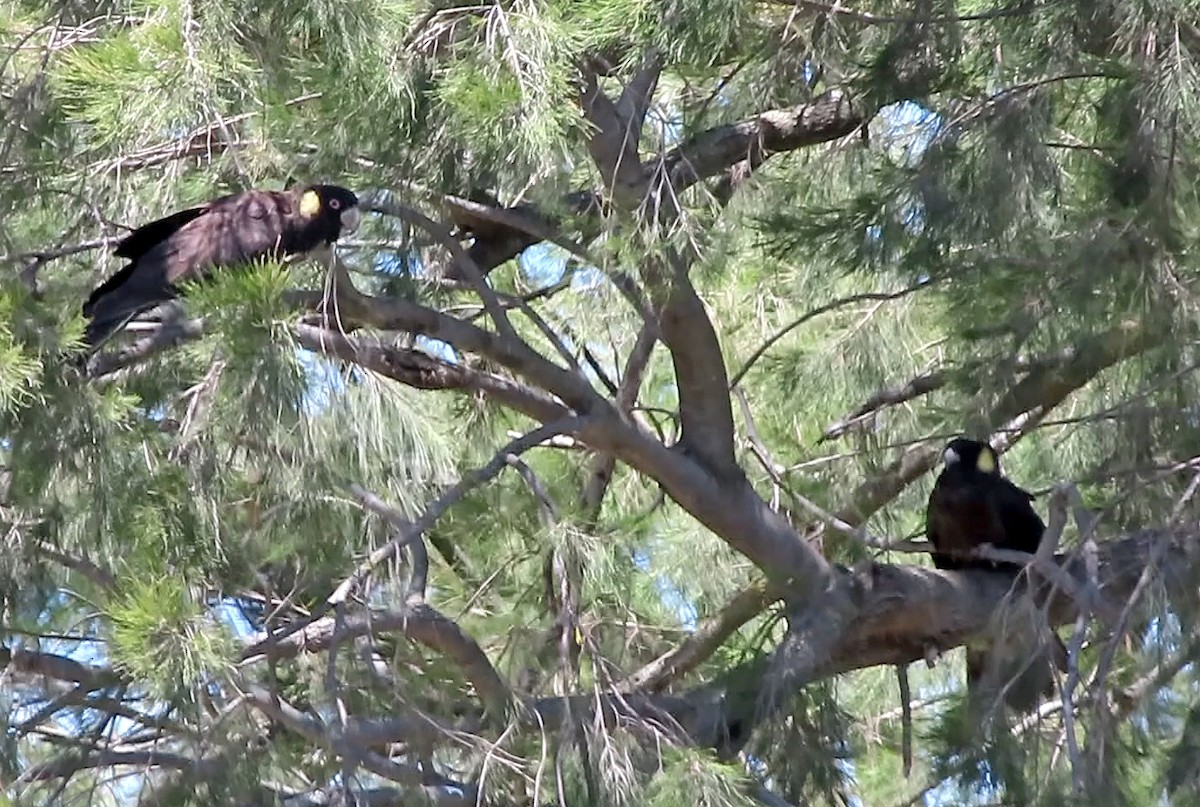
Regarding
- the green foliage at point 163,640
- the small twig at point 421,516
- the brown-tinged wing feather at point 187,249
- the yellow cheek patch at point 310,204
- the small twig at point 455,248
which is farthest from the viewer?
the yellow cheek patch at point 310,204

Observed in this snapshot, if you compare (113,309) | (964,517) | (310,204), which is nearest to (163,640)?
(113,309)

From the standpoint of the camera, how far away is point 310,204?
8.77 feet

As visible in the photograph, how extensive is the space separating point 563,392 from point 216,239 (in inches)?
23.6

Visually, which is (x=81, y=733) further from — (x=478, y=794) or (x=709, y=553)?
(x=709, y=553)

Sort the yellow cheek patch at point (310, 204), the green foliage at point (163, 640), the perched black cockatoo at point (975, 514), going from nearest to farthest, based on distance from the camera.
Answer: the green foliage at point (163, 640), the yellow cheek patch at point (310, 204), the perched black cockatoo at point (975, 514)

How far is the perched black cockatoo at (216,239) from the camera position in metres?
2.46

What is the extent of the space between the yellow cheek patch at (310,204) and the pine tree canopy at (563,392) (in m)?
0.05

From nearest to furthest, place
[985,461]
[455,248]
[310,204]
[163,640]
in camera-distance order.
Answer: [163,640] < [455,248] < [310,204] < [985,461]

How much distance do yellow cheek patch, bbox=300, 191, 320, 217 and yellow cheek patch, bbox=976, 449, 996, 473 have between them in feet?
4.21

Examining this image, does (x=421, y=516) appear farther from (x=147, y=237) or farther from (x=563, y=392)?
(x=147, y=237)

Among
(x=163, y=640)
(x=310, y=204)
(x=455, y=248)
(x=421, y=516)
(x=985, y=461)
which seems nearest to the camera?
(x=163, y=640)

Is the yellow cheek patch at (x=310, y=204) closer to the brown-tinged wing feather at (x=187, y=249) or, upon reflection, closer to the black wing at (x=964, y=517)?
the brown-tinged wing feather at (x=187, y=249)

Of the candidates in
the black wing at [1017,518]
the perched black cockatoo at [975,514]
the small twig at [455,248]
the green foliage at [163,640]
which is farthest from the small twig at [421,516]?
the black wing at [1017,518]

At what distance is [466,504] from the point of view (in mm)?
3098
